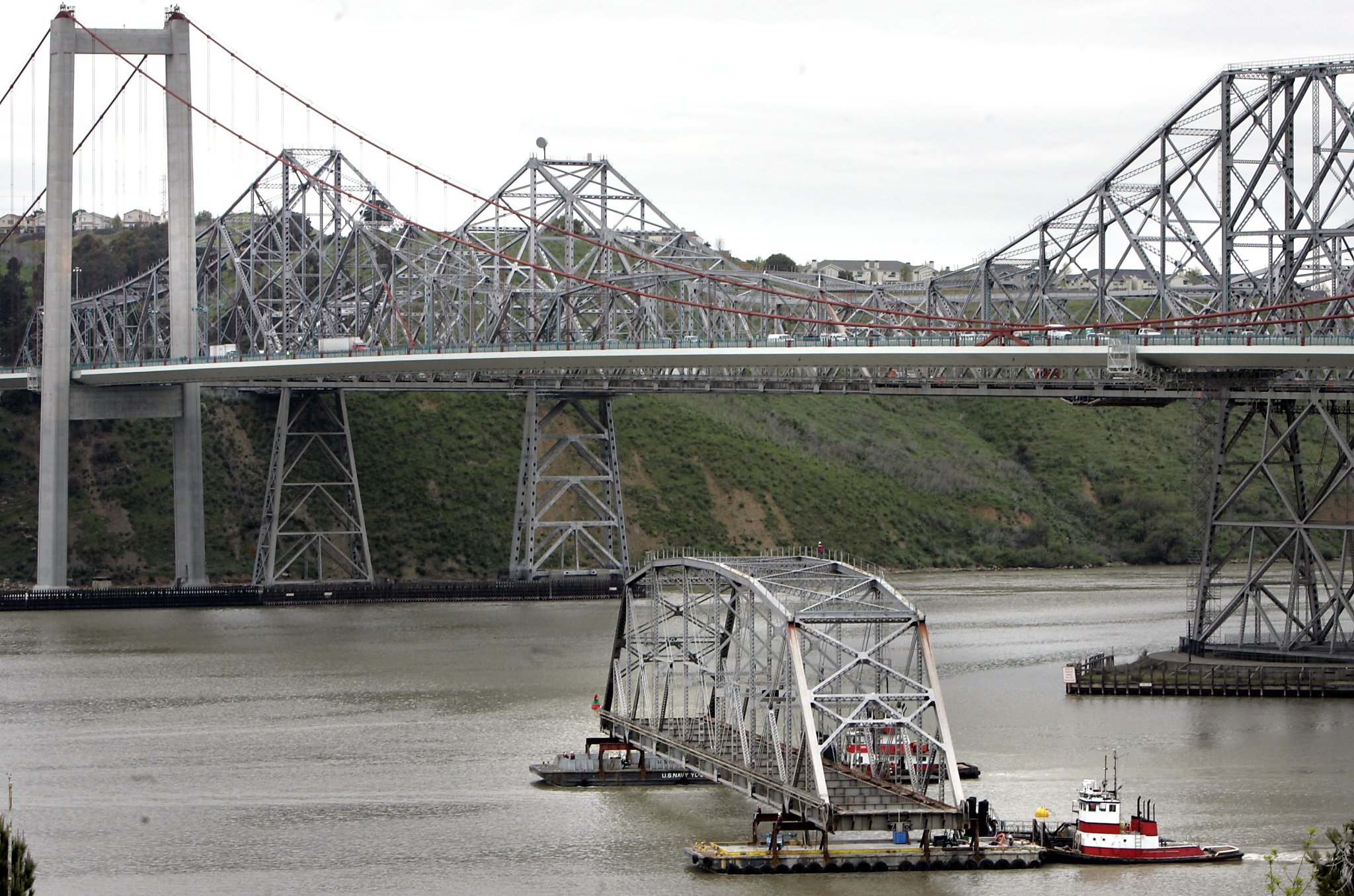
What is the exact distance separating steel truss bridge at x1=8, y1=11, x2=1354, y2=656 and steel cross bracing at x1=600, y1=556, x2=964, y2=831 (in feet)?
53.6

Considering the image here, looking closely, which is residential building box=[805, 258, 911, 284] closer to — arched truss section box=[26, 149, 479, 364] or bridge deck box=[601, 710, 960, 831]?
arched truss section box=[26, 149, 479, 364]

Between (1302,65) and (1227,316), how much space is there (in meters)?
5.75

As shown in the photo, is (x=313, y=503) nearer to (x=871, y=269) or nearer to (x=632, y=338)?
(x=632, y=338)

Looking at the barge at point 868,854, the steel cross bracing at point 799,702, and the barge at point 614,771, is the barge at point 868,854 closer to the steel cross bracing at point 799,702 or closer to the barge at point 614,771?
the steel cross bracing at point 799,702

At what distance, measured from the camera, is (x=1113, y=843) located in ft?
87.6

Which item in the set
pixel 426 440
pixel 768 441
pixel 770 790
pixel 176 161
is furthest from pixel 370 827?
pixel 768 441

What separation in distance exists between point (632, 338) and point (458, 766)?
33644mm

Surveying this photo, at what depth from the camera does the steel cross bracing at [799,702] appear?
2597 centimetres

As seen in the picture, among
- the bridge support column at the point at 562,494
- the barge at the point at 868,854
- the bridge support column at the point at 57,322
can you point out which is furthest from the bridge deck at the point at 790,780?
the bridge support column at the point at 57,322

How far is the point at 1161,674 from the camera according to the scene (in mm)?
42469

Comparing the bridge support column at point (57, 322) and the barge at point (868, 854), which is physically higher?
the bridge support column at point (57, 322)

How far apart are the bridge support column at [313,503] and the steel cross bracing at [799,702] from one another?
121 ft

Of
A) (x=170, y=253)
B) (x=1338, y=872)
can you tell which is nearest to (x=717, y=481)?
(x=170, y=253)

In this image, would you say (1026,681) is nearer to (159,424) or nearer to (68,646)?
(68,646)
